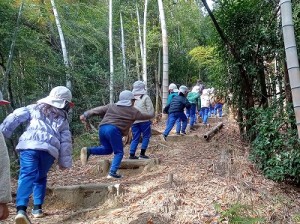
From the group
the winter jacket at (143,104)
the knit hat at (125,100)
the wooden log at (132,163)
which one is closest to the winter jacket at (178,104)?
the winter jacket at (143,104)

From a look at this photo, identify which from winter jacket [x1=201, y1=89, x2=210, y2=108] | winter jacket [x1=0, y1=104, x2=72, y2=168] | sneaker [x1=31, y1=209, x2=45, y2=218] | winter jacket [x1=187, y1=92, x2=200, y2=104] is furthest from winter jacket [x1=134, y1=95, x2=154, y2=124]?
winter jacket [x1=201, y1=89, x2=210, y2=108]

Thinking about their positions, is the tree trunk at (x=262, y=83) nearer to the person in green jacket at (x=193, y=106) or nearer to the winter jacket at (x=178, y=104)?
the winter jacket at (x=178, y=104)

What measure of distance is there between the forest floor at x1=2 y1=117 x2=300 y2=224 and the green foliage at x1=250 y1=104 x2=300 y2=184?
0.17m

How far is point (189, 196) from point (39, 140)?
1869 mm

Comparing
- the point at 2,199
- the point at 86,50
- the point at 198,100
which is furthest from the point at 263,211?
the point at 86,50

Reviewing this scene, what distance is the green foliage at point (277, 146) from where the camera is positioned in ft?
18.0

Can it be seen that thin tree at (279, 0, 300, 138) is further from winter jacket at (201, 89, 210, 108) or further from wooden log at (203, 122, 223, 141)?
winter jacket at (201, 89, 210, 108)

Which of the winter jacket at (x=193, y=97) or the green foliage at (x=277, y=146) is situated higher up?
the winter jacket at (x=193, y=97)

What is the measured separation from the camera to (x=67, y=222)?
3.94 metres

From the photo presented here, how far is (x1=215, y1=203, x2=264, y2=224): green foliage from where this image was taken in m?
3.78

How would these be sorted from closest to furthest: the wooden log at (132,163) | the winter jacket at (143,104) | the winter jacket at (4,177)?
1. the winter jacket at (4,177)
2. the wooden log at (132,163)
3. the winter jacket at (143,104)

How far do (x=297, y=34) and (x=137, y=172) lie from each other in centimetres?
349

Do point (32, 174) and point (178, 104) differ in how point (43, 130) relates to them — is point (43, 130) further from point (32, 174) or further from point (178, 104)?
point (178, 104)

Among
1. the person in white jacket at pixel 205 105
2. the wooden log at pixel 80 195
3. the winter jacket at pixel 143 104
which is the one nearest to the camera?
the wooden log at pixel 80 195
